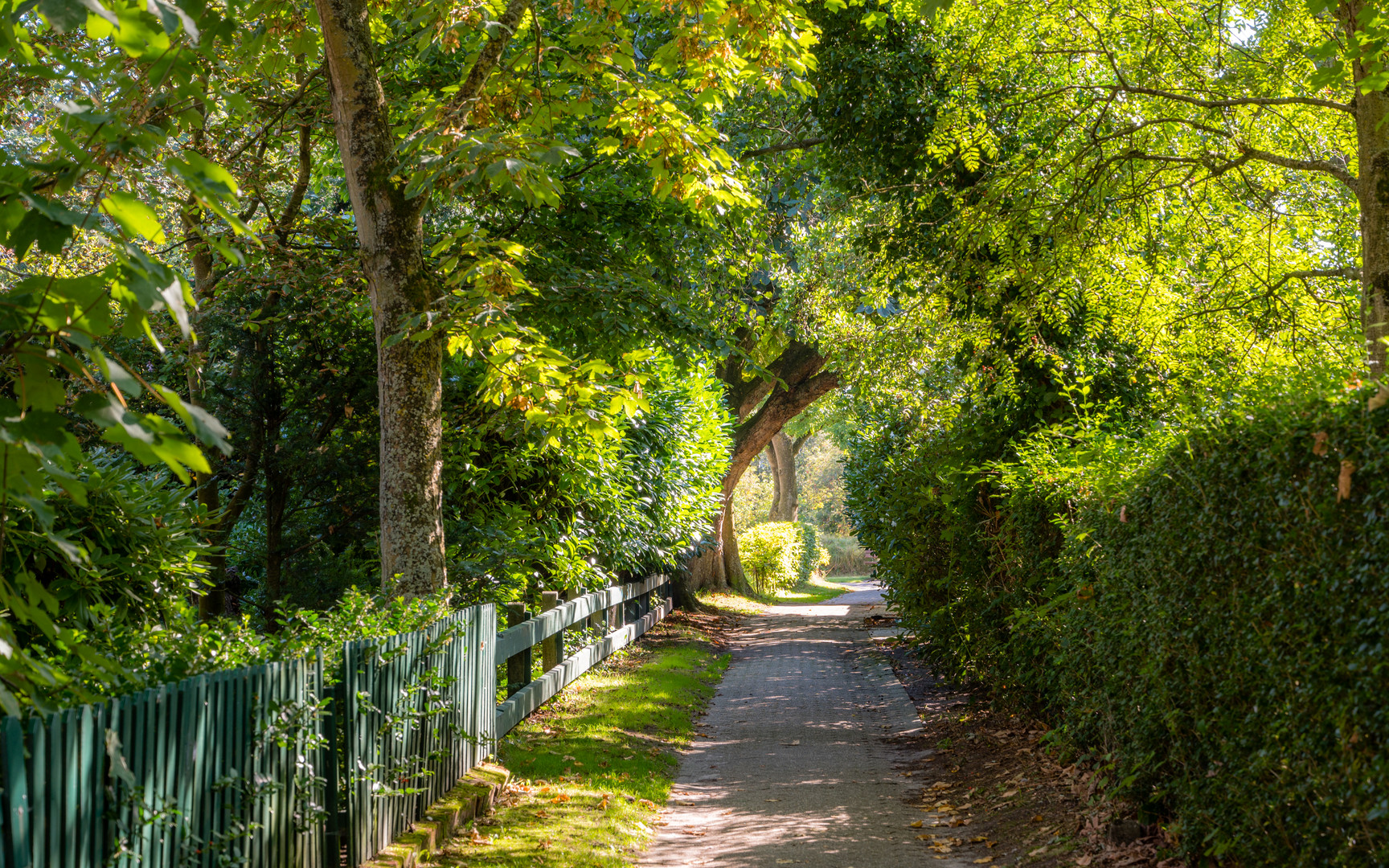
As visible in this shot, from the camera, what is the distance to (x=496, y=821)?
270 inches

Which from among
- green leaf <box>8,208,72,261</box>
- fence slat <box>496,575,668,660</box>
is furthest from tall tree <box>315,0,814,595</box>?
green leaf <box>8,208,72,261</box>

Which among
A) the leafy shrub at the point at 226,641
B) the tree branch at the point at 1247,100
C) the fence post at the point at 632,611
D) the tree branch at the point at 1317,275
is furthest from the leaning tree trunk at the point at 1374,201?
the fence post at the point at 632,611

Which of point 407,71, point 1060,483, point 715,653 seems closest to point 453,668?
point 1060,483

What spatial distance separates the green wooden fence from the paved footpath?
1.63 m

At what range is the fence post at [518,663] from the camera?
361 inches

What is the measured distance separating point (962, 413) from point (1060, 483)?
3.62m

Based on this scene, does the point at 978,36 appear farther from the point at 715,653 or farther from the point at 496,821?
the point at 715,653

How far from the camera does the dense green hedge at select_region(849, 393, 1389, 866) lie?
325cm

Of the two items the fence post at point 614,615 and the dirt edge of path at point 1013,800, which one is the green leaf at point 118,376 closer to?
the dirt edge of path at point 1013,800

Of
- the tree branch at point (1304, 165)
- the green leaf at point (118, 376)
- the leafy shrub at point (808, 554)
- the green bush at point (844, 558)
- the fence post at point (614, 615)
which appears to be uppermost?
the tree branch at point (1304, 165)

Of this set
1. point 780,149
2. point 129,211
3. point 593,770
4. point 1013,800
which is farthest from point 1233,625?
point 780,149

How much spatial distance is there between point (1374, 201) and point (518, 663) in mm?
8019

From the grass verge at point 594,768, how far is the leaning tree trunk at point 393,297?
5.88ft

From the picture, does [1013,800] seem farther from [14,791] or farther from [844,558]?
[844,558]
